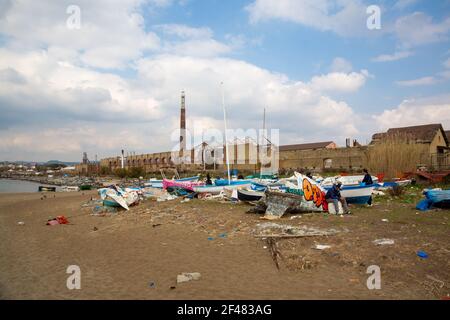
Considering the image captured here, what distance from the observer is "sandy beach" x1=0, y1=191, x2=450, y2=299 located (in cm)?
563

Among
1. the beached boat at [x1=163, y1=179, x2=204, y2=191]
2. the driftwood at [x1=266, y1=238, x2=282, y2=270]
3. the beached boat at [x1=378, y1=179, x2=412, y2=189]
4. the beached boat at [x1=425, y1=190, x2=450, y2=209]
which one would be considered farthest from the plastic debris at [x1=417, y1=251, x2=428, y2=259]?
the beached boat at [x1=163, y1=179, x2=204, y2=191]

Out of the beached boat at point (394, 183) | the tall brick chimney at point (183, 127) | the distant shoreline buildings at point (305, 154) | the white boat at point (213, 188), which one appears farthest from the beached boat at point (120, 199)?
the tall brick chimney at point (183, 127)

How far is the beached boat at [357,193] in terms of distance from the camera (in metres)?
13.0

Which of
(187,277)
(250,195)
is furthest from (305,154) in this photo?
(187,277)

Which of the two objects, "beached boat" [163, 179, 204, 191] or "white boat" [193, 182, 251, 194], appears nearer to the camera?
"white boat" [193, 182, 251, 194]

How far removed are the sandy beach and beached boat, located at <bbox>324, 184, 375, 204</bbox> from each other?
3.70 ft

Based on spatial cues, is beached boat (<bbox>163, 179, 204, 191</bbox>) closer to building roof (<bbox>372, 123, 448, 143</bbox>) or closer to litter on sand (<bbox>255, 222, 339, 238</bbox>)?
litter on sand (<bbox>255, 222, 339, 238</bbox>)

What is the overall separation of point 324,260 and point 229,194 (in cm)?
1117

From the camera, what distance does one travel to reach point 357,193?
519 inches

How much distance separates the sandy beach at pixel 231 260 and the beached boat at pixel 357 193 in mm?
1127

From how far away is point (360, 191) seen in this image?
13070mm

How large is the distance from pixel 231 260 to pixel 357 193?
797cm
